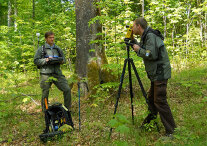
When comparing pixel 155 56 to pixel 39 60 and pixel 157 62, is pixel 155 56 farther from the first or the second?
pixel 39 60

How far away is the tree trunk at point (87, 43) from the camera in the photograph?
5.69 meters

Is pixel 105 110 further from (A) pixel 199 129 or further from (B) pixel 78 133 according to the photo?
(A) pixel 199 129

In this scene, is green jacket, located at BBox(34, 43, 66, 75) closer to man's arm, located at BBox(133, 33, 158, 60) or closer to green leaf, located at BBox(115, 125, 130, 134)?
man's arm, located at BBox(133, 33, 158, 60)

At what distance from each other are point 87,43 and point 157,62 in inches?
130

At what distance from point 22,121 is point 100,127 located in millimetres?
2541

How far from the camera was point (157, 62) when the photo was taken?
2.93 meters

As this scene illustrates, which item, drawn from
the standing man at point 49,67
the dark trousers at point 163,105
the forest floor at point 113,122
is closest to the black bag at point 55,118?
the forest floor at point 113,122

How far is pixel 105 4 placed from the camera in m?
4.32

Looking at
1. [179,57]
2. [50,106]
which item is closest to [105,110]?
[50,106]

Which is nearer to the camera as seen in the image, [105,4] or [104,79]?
[105,4]

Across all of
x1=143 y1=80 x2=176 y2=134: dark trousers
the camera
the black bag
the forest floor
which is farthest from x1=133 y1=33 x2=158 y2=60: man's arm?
the camera

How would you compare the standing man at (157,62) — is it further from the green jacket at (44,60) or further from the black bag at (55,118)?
the green jacket at (44,60)

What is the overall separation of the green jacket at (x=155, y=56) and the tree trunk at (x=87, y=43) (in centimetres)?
295

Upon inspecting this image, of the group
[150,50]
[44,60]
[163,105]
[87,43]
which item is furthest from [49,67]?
[163,105]
